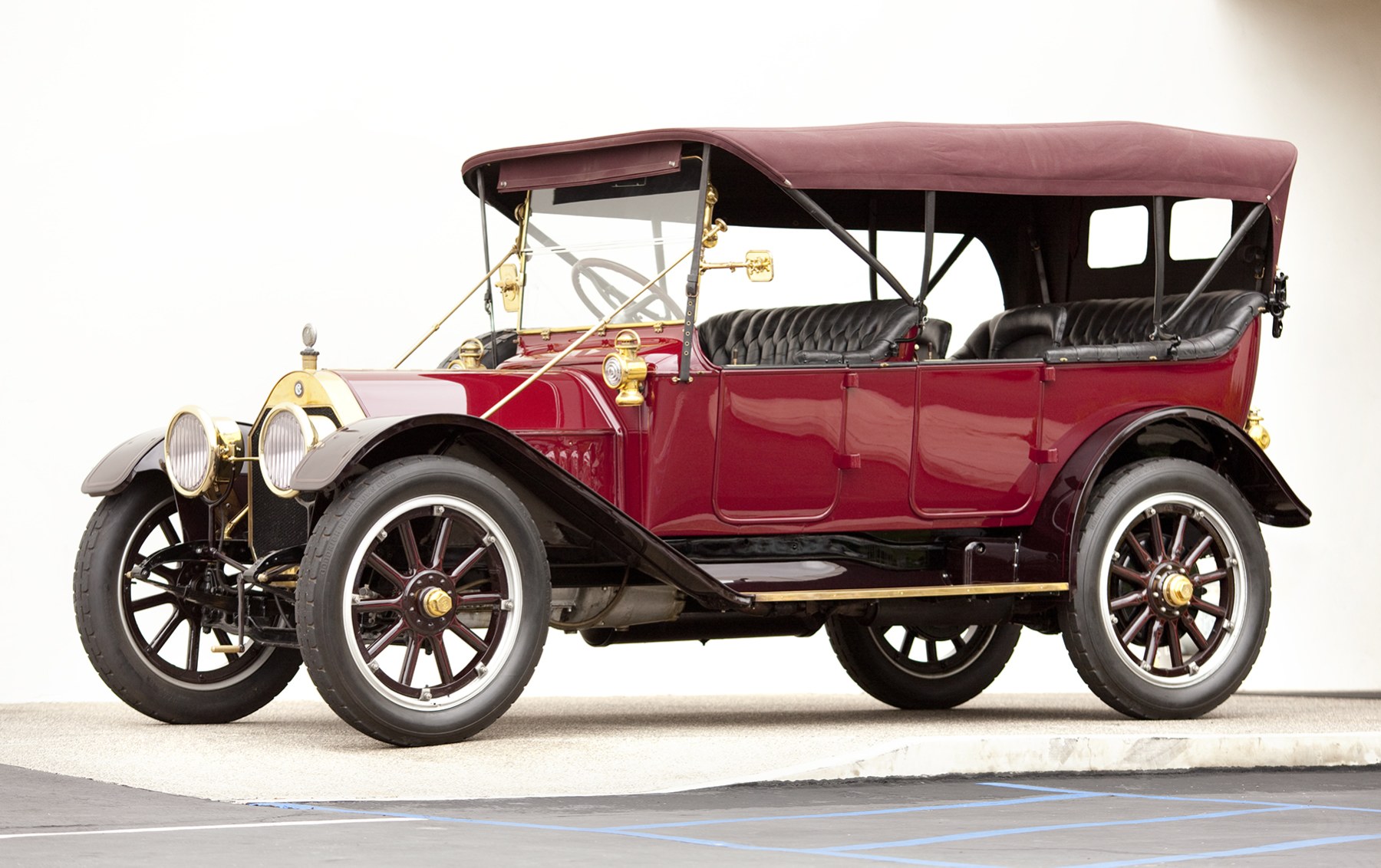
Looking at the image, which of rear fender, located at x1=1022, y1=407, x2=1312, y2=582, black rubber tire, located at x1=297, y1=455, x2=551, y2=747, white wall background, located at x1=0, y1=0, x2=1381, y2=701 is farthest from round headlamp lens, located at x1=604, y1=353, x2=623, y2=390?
white wall background, located at x1=0, y1=0, x2=1381, y2=701

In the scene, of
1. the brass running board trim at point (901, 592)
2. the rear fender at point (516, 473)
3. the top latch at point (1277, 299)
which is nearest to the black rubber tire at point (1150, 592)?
the brass running board trim at point (901, 592)

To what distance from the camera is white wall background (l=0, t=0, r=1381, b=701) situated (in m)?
9.58

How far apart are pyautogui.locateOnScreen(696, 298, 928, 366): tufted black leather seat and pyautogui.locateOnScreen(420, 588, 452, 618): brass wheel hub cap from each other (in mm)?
1508

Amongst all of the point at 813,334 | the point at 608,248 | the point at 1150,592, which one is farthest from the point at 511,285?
the point at 1150,592

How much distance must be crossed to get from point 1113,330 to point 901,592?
1592 millimetres

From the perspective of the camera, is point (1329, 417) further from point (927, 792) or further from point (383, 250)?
point (927, 792)

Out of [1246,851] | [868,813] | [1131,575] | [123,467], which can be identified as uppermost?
[123,467]

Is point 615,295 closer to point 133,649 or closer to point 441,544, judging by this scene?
point 441,544

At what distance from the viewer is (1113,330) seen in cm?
791

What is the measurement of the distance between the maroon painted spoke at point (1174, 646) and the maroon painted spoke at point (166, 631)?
3551 mm

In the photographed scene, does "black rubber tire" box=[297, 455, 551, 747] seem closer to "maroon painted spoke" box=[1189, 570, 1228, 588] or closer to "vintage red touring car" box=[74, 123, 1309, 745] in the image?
"vintage red touring car" box=[74, 123, 1309, 745]

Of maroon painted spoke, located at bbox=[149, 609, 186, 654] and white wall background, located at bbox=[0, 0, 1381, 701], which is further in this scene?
white wall background, located at bbox=[0, 0, 1381, 701]

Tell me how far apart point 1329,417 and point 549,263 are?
19.0ft

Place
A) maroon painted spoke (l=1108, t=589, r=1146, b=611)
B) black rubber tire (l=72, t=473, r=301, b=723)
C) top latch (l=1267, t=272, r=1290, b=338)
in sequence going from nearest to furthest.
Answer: black rubber tire (l=72, t=473, r=301, b=723)
maroon painted spoke (l=1108, t=589, r=1146, b=611)
top latch (l=1267, t=272, r=1290, b=338)
